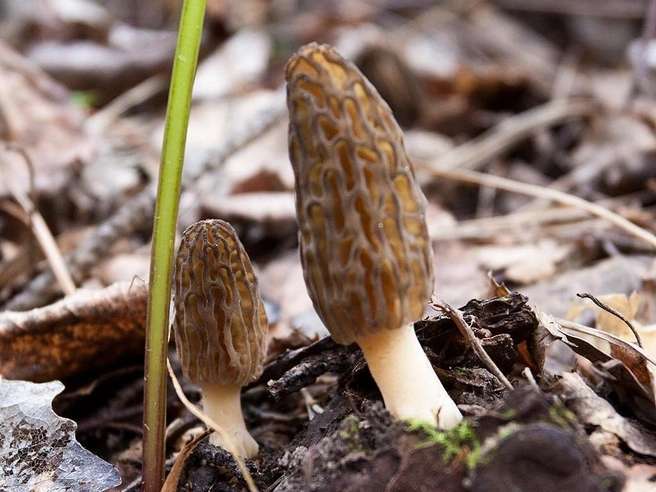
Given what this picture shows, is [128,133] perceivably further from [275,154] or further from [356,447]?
[356,447]

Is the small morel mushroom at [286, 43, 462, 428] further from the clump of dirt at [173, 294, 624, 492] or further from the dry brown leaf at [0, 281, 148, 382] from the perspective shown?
the dry brown leaf at [0, 281, 148, 382]

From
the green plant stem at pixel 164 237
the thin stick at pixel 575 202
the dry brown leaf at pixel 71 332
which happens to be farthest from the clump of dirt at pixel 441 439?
the thin stick at pixel 575 202

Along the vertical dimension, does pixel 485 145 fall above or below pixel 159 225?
below

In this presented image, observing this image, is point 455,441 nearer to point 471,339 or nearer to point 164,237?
point 471,339

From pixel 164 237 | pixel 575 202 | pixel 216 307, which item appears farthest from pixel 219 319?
pixel 575 202

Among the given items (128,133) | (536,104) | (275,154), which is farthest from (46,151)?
(536,104)

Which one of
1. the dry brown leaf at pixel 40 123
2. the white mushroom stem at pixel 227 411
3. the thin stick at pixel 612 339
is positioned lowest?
the white mushroom stem at pixel 227 411

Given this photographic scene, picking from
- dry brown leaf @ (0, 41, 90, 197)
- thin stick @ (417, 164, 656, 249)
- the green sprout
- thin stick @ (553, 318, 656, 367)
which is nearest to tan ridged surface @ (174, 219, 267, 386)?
the green sprout

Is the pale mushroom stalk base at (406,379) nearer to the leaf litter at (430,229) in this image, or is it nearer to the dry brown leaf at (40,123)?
the leaf litter at (430,229)
